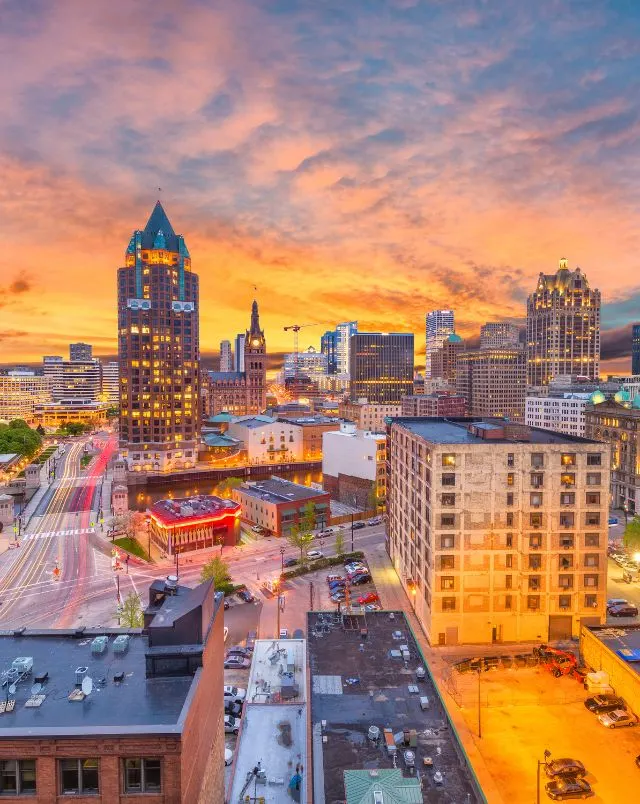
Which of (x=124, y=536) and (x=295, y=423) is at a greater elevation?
(x=295, y=423)

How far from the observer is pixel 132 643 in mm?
27625

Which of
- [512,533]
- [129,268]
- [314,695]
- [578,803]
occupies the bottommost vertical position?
[578,803]

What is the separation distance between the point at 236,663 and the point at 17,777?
35256mm

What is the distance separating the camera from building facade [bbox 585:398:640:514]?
112m

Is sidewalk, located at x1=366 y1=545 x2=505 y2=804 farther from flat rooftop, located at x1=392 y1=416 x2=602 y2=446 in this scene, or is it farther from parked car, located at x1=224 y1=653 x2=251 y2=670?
flat rooftop, located at x1=392 y1=416 x2=602 y2=446

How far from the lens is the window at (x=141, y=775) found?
20688mm

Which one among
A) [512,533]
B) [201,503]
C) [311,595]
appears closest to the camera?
[512,533]

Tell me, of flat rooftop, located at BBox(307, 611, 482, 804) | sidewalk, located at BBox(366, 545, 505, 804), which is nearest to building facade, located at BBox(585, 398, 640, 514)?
sidewalk, located at BBox(366, 545, 505, 804)

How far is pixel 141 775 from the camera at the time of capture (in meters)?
20.7

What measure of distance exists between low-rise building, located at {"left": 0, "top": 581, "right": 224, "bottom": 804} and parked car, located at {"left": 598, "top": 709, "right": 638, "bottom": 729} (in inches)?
1303

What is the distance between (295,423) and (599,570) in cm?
13659

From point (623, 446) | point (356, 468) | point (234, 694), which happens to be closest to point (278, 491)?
point (356, 468)

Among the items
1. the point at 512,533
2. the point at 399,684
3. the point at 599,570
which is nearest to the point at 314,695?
the point at 399,684

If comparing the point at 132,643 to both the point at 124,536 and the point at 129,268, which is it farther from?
the point at 129,268
